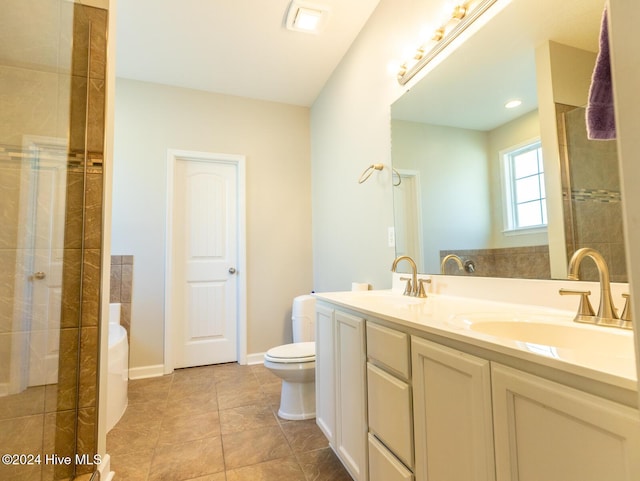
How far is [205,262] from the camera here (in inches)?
123

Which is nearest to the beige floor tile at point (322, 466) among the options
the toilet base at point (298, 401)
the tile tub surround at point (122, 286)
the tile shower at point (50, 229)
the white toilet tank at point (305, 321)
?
the toilet base at point (298, 401)

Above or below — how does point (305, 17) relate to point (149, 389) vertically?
above

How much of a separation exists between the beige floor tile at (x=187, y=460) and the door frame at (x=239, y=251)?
129cm

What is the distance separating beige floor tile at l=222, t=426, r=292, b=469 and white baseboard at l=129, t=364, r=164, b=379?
133 cm

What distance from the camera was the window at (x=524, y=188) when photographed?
1108mm

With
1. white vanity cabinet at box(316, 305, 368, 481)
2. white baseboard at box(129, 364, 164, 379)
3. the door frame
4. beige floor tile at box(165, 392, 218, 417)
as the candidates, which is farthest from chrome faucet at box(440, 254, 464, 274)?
white baseboard at box(129, 364, 164, 379)

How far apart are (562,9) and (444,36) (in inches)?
21.6

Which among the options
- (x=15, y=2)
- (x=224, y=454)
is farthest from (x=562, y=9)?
(x=224, y=454)

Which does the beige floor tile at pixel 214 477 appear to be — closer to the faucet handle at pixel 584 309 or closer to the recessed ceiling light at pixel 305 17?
the faucet handle at pixel 584 309

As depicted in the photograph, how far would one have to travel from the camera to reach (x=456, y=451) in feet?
2.55

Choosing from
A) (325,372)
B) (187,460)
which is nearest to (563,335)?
(325,372)

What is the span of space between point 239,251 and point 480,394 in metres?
2.76

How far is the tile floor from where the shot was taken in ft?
5.00

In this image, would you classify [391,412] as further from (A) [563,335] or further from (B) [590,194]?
(B) [590,194]
